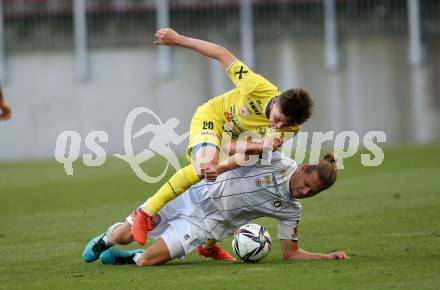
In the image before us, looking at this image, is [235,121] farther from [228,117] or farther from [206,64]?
[206,64]

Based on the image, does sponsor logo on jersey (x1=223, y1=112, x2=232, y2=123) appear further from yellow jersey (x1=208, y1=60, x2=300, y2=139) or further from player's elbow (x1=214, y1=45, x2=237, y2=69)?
player's elbow (x1=214, y1=45, x2=237, y2=69)

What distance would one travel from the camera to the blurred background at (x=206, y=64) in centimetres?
3375

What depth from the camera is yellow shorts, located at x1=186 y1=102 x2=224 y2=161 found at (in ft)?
35.5

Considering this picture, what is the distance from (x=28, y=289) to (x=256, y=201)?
262 cm

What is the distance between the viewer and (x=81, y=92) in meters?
34.4

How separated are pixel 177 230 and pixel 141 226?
0.37m

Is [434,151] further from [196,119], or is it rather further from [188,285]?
[188,285]

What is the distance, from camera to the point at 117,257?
1063 centimetres

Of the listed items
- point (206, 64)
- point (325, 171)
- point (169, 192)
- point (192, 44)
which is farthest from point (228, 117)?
point (206, 64)

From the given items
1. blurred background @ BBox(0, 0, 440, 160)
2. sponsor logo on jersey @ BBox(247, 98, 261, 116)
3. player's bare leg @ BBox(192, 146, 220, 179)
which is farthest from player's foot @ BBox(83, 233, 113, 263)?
blurred background @ BBox(0, 0, 440, 160)

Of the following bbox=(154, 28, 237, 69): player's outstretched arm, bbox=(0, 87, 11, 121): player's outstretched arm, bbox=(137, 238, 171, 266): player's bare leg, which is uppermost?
bbox=(154, 28, 237, 69): player's outstretched arm

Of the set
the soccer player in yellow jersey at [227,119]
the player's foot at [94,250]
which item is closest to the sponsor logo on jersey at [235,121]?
the soccer player in yellow jersey at [227,119]

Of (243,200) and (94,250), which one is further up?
(243,200)

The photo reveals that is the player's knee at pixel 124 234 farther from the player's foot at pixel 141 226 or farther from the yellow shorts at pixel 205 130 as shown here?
the yellow shorts at pixel 205 130
